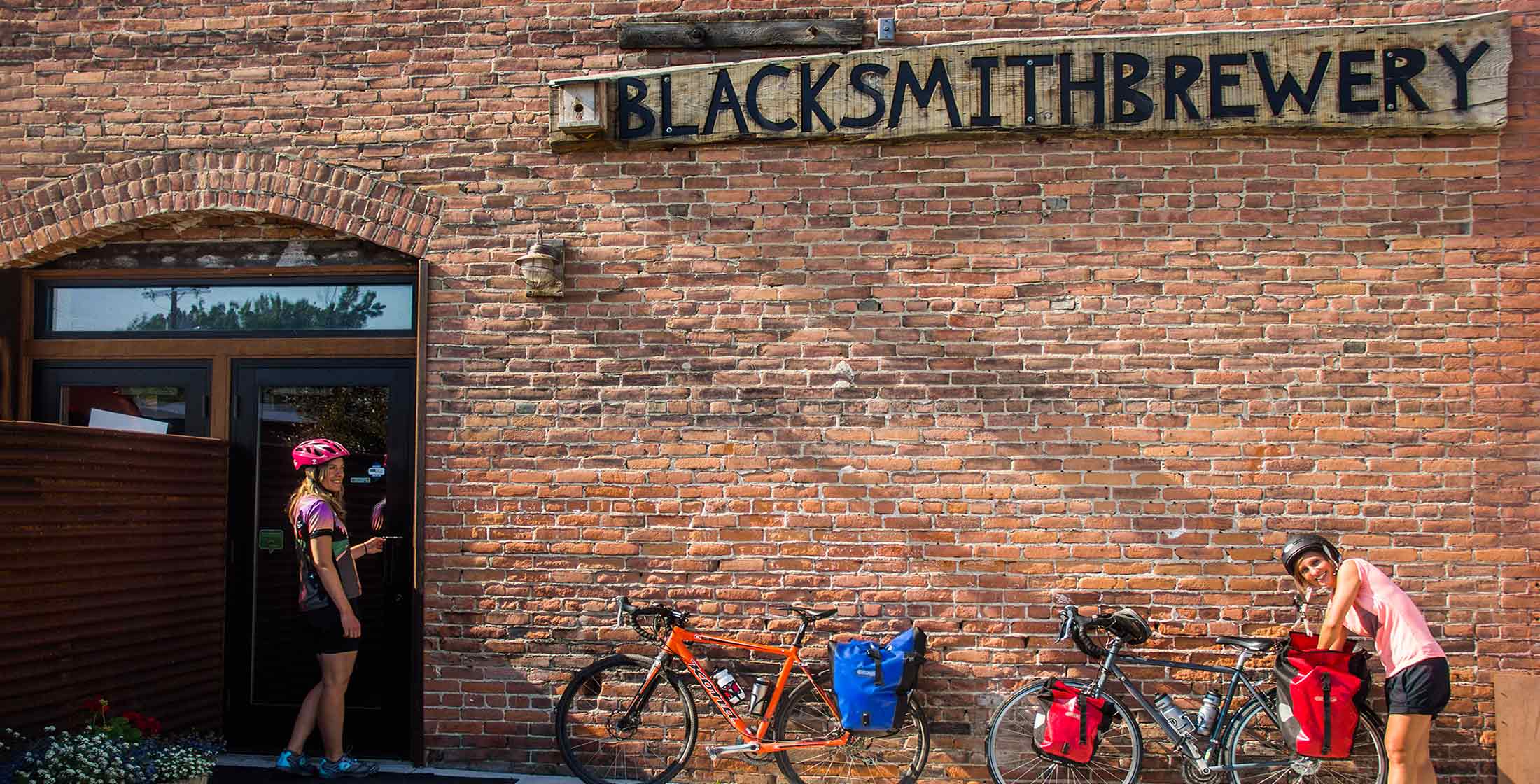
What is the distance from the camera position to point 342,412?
6.30m

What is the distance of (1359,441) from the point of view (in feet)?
18.1

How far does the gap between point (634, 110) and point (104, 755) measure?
4.20 metres

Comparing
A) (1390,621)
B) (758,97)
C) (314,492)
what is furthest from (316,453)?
(1390,621)

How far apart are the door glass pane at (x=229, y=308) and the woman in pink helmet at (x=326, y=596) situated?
104 centimetres

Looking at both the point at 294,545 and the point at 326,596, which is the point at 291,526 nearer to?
the point at 294,545

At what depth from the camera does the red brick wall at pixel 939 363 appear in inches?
217


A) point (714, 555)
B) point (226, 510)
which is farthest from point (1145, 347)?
point (226, 510)

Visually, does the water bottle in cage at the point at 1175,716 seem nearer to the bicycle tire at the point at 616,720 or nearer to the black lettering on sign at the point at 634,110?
the bicycle tire at the point at 616,720

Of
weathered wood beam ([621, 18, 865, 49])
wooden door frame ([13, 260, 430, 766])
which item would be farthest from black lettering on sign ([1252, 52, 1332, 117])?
wooden door frame ([13, 260, 430, 766])

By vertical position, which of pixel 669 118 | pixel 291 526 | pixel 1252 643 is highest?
pixel 669 118

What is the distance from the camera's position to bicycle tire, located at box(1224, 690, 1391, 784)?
16.9ft

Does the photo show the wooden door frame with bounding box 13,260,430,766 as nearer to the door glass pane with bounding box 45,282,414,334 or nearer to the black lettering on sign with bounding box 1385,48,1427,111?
the door glass pane with bounding box 45,282,414,334

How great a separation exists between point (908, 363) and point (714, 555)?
1.55 m

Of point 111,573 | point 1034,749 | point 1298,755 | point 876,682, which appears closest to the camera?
point 1298,755
